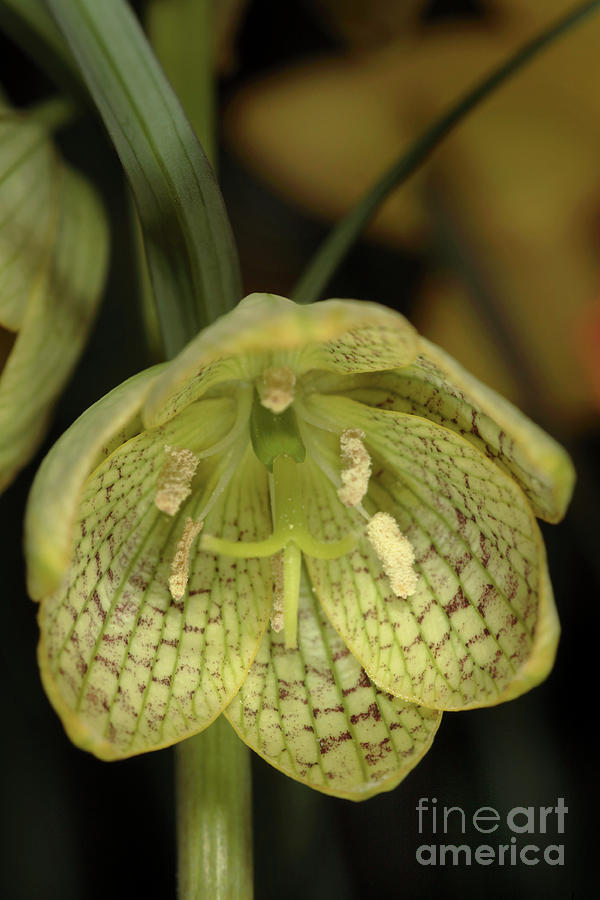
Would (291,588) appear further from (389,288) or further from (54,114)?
(389,288)

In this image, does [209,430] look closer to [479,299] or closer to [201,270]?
[201,270]

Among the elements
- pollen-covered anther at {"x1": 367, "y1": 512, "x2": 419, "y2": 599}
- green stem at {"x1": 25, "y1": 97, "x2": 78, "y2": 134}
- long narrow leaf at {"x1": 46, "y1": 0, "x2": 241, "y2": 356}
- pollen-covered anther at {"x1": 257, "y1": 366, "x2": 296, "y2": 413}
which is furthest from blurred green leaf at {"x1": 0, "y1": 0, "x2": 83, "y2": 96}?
pollen-covered anther at {"x1": 367, "y1": 512, "x2": 419, "y2": 599}

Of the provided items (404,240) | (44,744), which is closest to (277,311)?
(44,744)

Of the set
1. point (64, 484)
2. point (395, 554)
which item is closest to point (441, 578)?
point (395, 554)

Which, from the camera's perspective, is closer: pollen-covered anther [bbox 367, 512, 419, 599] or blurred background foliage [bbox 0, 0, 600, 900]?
pollen-covered anther [bbox 367, 512, 419, 599]

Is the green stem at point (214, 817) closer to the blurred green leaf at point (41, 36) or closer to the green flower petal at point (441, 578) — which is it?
the green flower petal at point (441, 578)

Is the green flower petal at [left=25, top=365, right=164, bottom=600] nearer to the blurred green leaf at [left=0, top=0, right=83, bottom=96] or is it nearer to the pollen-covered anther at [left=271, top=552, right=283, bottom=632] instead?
the pollen-covered anther at [left=271, top=552, right=283, bottom=632]

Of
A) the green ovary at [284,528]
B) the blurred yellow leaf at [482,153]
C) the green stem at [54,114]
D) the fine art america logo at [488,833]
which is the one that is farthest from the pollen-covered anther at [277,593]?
the blurred yellow leaf at [482,153]
